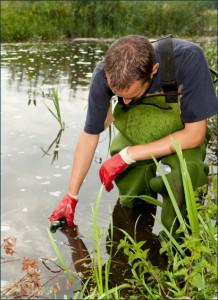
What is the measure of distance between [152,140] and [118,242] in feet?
2.08

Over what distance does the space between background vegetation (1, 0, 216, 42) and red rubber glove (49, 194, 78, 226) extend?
9.00 metres

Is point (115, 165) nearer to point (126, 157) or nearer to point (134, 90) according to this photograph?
point (126, 157)

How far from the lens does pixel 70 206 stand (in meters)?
2.90

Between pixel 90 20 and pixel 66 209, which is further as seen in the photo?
pixel 90 20

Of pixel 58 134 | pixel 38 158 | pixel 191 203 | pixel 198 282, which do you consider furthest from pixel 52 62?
pixel 198 282

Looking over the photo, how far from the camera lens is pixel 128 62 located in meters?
2.36

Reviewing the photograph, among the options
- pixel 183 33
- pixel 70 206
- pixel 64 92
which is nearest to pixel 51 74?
pixel 64 92

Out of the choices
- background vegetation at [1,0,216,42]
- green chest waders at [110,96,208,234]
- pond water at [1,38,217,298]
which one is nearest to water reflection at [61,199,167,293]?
pond water at [1,38,217,298]

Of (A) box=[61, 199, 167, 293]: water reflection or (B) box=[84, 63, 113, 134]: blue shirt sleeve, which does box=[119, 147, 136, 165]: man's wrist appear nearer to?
(B) box=[84, 63, 113, 134]: blue shirt sleeve

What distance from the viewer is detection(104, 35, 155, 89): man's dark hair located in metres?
2.36

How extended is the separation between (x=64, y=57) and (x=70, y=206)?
682 cm

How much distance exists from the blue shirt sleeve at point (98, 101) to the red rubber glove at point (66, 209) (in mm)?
411

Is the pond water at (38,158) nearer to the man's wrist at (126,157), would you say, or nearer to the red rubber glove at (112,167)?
the red rubber glove at (112,167)

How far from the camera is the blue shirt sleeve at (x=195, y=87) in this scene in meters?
2.68
